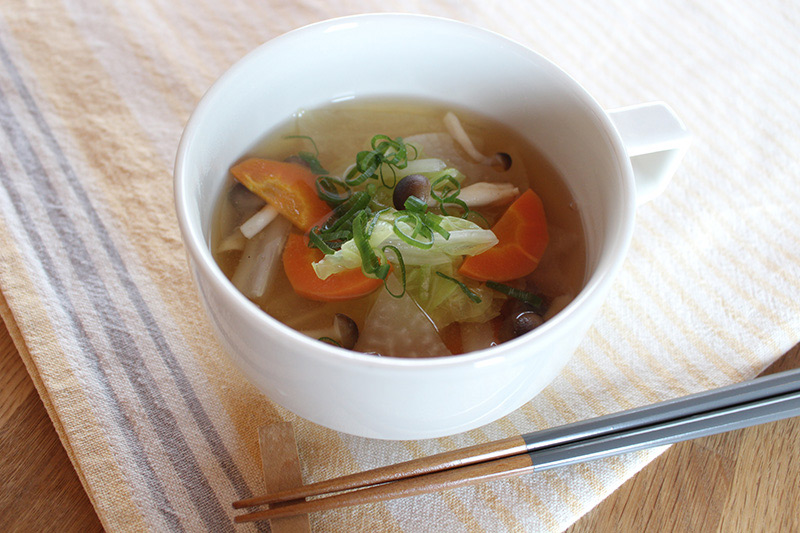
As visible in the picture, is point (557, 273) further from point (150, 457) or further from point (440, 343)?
point (150, 457)

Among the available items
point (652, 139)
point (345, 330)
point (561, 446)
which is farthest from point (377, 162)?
point (561, 446)

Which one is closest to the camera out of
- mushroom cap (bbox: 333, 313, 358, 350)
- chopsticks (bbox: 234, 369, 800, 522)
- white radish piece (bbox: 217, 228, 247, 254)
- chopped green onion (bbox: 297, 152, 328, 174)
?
chopsticks (bbox: 234, 369, 800, 522)

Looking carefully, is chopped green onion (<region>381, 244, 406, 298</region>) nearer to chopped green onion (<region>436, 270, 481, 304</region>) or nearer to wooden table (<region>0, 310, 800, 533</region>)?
chopped green onion (<region>436, 270, 481, 304</region>)

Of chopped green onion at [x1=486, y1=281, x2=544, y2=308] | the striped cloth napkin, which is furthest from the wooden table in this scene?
chopped green onion at [x1=486, y1=281, x2=544, y2=308]

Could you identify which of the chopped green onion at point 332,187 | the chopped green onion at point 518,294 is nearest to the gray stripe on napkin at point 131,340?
the chopped green onion at point 332,187

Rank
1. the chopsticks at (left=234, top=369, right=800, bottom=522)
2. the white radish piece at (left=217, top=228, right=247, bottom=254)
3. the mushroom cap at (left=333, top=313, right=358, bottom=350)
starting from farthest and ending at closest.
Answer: the white radish piece at (left=217, top=228, right=247, bottom=254)
the mushroom cap at (left=333, top=313, right=358, bottom=350)
the chopsticks at (left=234, top=369, right=800, bottom=522)

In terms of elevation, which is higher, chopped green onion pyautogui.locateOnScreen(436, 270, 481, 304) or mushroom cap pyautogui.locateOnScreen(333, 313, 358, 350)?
chopped green onion pyautogui.locateOnScreen(436, 270, 481, 304)

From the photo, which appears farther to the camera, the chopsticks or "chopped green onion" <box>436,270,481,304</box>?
"chopped green onion" <box>436,270,481,304</box>
